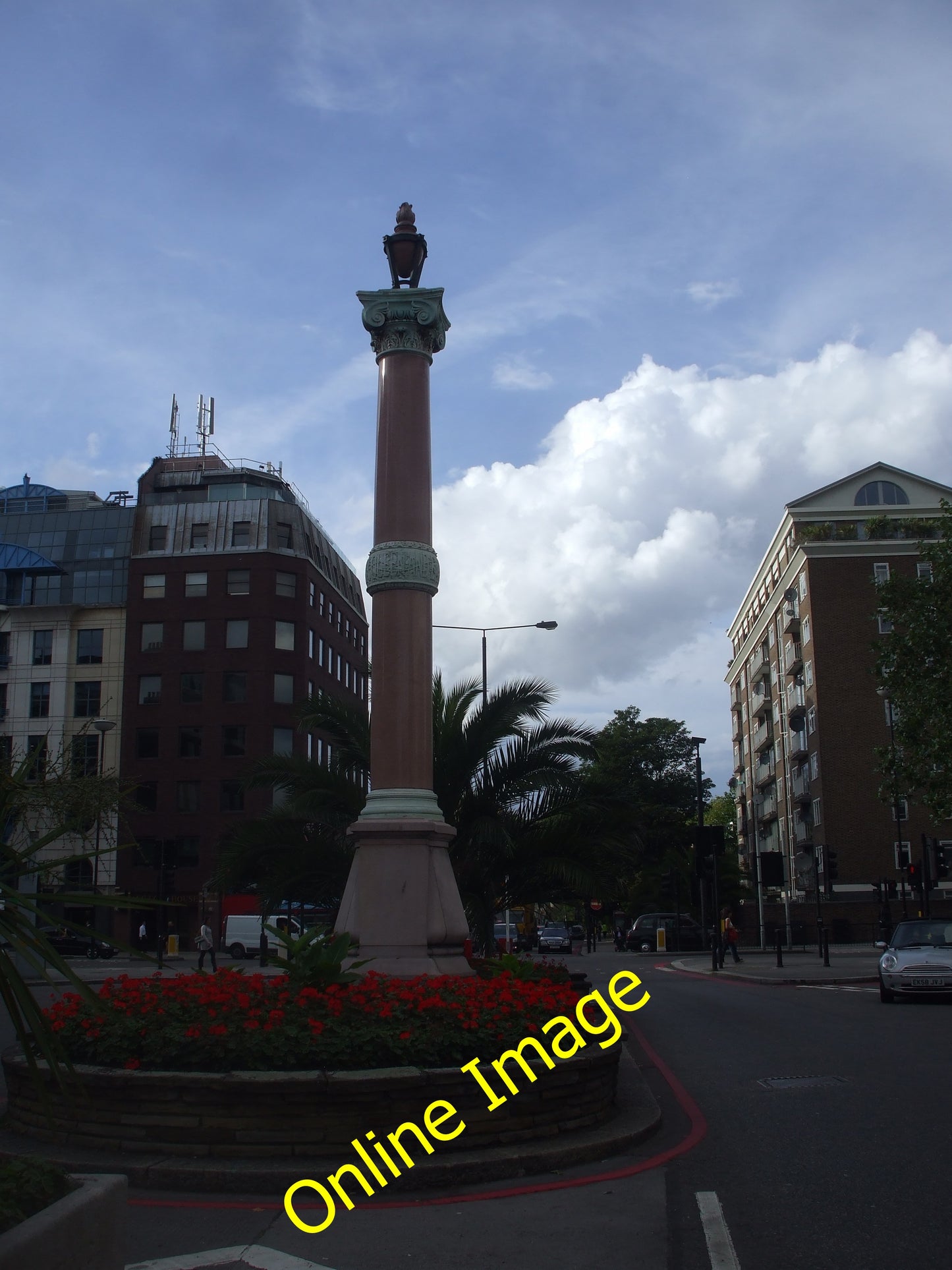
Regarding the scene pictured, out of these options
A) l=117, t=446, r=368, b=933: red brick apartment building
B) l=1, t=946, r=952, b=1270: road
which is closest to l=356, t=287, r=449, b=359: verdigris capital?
l=1, t=946, r=952, b=1270: road

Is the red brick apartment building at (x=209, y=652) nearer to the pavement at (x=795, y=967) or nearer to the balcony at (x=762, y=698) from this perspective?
the pavement at (x=795, y=967)

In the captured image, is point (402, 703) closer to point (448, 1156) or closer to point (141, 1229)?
point (448, 1156)

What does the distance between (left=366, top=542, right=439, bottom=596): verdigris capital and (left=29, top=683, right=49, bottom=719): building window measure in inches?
2222

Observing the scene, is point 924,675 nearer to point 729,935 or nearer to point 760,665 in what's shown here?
point 729,935

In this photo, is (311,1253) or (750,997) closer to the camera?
(311,1253)

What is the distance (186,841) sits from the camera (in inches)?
2373

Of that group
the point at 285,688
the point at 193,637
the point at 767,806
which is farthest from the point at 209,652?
the point at 767,806

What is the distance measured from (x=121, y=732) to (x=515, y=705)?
49438 millimetres

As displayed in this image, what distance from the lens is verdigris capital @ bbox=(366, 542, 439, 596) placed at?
1273 centimetres

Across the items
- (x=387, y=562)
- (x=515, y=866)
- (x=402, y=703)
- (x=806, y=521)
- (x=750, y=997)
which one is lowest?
(x=750, y=997)

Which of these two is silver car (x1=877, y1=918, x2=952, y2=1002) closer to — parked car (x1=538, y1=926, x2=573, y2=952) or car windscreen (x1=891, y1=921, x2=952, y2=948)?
car windscreen (x1=891, y1=921, x2=952, y2=948)

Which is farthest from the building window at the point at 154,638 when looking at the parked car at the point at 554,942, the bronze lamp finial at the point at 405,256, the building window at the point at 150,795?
the bronze lamp finial at the point at 405,256

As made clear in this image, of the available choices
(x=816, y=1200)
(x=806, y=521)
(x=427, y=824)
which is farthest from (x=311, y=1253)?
(x=806, y=521)

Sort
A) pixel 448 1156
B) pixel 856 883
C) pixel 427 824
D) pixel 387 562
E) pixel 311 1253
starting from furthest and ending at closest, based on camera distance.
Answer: pixel 856 883, pixel 387 562, pixel 427 824, pixel 448 1156, pixel 311 1253
